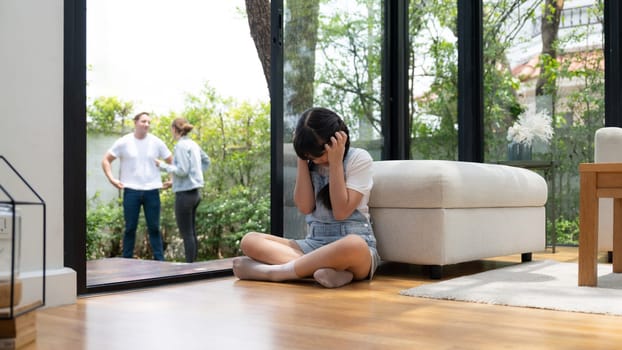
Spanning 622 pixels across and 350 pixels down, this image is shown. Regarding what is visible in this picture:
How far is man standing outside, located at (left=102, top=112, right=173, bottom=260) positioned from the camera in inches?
199

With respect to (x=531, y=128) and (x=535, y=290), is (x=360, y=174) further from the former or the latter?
(x=531, y=128)

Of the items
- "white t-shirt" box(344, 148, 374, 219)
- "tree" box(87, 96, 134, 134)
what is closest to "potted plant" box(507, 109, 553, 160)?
"white t-shirt" box(344, 148, 374, 219)

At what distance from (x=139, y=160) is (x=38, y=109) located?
9.65 ft

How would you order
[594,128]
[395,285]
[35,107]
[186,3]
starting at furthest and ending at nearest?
[186,3] → [594,128] → [395,285] → [35,107]

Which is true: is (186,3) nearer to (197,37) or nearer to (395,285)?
(197,37)

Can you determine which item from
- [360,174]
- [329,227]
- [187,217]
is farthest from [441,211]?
[187,217]

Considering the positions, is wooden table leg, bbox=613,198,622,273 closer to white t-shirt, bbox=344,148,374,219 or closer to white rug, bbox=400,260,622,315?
white rug, bbox=400,260,622,315

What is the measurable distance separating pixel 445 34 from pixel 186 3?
8.83ft

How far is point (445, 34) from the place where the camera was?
493 centimetres

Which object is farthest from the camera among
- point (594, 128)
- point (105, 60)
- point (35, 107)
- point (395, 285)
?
point (105, 60)

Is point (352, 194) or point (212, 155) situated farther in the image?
point (212, 155)

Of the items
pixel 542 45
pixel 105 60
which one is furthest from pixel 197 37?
pixel 542 45

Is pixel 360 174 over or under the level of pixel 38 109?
under

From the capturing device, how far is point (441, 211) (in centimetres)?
305
